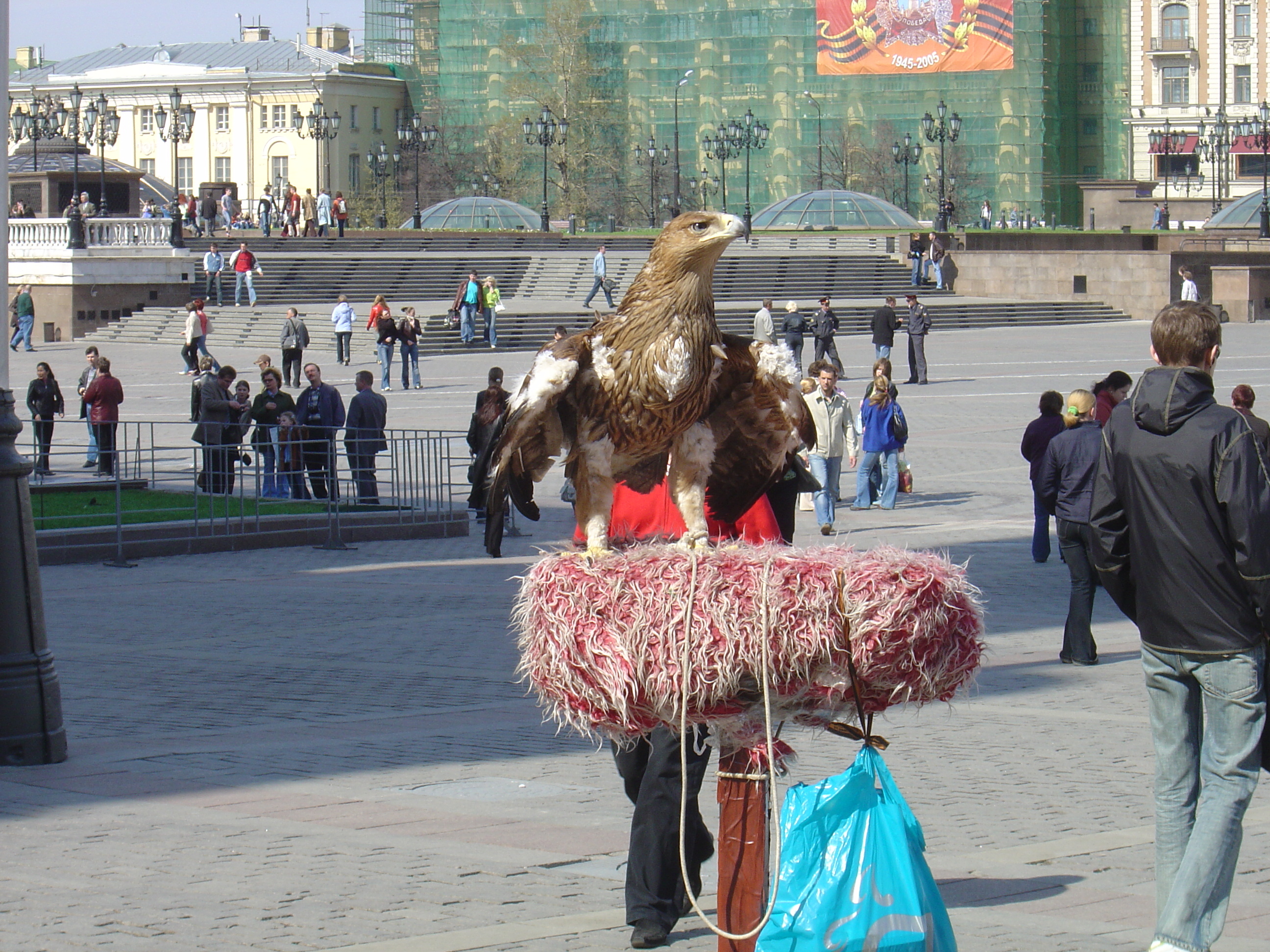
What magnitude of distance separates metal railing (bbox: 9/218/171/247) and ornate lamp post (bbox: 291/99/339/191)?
84.2 ft

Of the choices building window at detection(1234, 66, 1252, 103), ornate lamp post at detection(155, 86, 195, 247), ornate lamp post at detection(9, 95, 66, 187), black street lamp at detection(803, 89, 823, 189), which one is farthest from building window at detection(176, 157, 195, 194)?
building window at detection(1234, 66, 1252, 103)

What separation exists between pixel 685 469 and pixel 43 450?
2017 centimetres

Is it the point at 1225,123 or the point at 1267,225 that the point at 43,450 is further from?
the point at 1225,123

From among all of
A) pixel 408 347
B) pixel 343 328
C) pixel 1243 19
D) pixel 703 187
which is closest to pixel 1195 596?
pixel 408 347

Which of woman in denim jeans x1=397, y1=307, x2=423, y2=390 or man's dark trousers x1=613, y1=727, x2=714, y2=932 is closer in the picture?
man's dark trousers x1=613, y1=727, x2=714, y2=932

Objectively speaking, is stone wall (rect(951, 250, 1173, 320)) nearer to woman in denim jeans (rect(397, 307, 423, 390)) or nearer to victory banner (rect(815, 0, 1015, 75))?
woman in denim jeans (rect(397, 307, 423, 390))

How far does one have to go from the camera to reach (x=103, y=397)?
23.1 meters

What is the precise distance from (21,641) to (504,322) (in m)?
34.3

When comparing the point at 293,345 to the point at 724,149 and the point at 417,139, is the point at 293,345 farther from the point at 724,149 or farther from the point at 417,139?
the point at 724,149

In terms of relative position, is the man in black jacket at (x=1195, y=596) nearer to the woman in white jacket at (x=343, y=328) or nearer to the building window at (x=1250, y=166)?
the woman in white jacket at (x=343, y=328)

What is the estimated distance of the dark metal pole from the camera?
8.34m

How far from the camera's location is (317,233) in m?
62.8

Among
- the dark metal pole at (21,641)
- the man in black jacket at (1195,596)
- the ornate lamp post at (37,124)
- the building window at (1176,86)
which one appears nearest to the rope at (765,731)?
the man in black jacket at (1195,596)

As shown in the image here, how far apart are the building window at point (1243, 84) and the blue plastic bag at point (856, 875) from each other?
103361 millimetres
